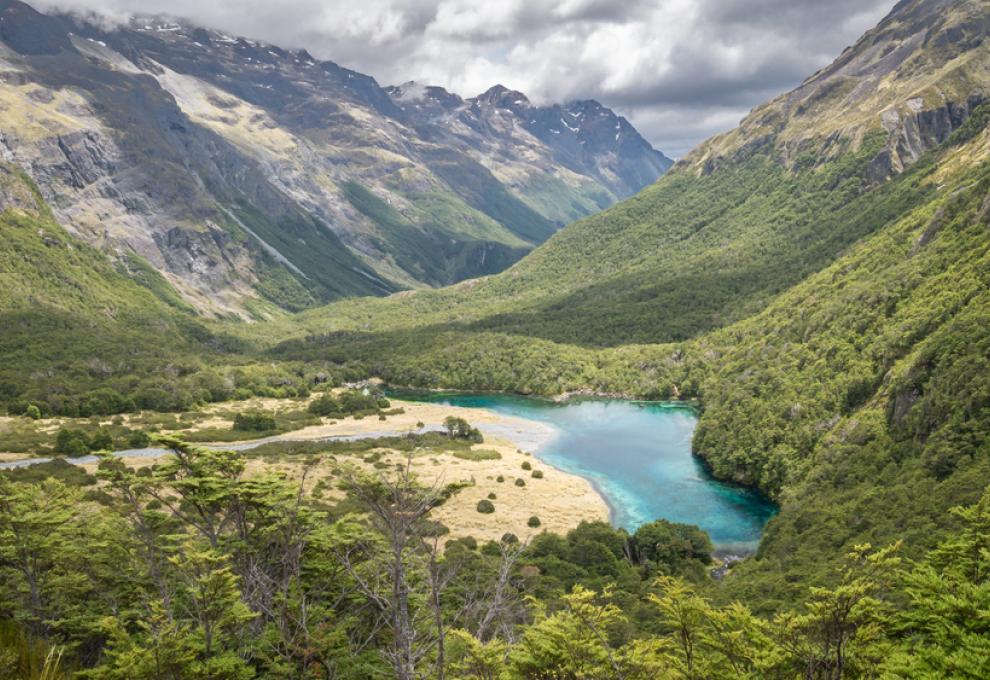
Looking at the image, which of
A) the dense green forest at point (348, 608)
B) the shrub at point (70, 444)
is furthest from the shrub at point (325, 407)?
the dense green forest at point (348, 608)

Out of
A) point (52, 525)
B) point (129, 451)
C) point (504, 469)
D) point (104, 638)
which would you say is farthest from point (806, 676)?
point (129, 451)

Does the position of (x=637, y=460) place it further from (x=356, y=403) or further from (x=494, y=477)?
(x=356, y=403)

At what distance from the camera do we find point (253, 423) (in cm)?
15412

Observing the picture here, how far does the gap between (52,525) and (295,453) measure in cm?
9255

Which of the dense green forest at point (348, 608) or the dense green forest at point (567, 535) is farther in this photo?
the dense green forest at point (567, 535)

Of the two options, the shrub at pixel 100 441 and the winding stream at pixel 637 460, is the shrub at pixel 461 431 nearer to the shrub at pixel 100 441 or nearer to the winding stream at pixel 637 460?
the winding stream at pixel 637 460

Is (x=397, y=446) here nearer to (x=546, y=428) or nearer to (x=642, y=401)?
(x=546, y=428)

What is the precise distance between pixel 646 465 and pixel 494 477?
31.1 metres

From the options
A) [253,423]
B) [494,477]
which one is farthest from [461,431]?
[253,423]

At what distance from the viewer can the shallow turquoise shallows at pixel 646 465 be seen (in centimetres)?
9944

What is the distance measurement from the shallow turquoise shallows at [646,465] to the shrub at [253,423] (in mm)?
58591

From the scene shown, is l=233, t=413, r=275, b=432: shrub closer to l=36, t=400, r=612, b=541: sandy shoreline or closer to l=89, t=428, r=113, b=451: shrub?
l=36, t=400, r=612, b=541: sandy shoreline

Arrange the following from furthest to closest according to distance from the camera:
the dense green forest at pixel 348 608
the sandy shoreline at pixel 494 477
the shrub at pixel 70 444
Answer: the shrub at pixel 70 444 < the sandy shoreline at pixel 494 477 < the dense green forest at pixel 348 608

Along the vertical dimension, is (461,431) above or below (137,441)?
above
